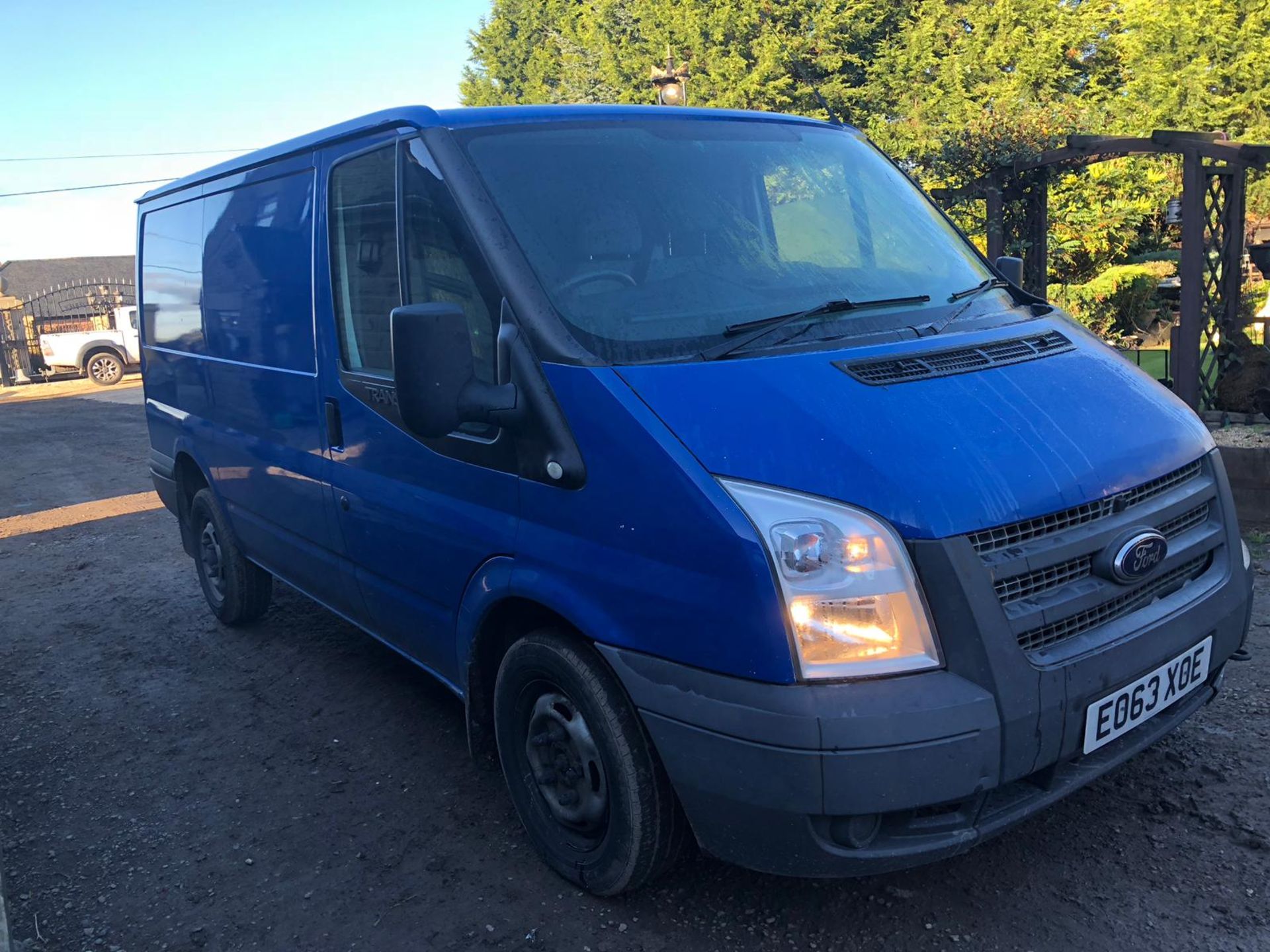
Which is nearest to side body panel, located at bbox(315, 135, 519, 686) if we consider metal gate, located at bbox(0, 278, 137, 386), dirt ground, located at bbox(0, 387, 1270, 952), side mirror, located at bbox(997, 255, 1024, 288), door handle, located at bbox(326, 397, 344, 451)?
door handle, located at bbox(326, 397, 344, 451)

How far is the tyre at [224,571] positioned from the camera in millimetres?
5438

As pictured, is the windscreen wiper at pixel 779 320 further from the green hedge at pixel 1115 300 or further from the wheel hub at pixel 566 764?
the green hedge at pixel 1115 300

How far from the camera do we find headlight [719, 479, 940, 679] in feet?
7.61

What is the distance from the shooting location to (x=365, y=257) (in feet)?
11.7

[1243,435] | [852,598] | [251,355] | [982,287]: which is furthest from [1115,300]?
[852,598]

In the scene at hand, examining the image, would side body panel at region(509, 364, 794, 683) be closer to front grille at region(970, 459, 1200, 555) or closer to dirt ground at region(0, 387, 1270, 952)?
front grille at region(970, 459, 1200, 555)

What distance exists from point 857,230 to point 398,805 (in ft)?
8.22

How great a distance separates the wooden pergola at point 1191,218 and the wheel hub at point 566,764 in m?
6.41

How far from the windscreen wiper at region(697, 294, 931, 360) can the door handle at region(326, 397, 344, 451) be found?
5.28 ft

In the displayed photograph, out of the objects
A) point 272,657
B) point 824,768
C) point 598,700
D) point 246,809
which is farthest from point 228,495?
point 824,768

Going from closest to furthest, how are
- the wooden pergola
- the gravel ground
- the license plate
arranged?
the license plate
the gravel ground
the wooden pergola

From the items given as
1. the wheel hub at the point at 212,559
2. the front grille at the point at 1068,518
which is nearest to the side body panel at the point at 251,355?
the wheel hub at the point at 212,559

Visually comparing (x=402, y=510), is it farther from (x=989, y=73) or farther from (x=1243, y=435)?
(x=989, y=73)

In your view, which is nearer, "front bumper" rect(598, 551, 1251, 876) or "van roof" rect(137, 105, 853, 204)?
"front bumper" rect(598, 551, 1251, 876)
